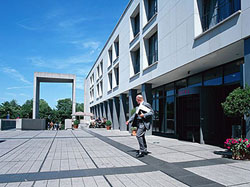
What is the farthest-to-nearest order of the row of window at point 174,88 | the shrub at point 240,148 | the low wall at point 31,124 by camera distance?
the low wall at point 31,124
the row of window at point 174,88
the shrub at point 240,148

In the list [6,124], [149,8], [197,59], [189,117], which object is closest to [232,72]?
[197,59]

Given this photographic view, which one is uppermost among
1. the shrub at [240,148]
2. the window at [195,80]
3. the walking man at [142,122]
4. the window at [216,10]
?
the window at [216,10]

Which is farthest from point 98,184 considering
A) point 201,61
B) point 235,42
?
point 201,61

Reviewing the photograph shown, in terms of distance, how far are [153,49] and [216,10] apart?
7.06m

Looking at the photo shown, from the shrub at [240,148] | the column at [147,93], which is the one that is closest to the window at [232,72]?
the shrub at [240,148]

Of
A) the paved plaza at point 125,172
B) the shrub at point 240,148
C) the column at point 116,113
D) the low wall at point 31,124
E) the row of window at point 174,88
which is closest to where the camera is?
the paved plaza at point 125,172

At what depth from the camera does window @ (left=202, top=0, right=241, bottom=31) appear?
900cm

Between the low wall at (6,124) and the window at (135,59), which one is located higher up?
the window at (135,59)

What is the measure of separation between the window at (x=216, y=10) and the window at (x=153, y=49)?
5.69 m

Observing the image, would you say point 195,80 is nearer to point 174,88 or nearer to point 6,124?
point 174,88

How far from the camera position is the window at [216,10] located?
9.00 m

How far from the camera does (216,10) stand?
10016mm

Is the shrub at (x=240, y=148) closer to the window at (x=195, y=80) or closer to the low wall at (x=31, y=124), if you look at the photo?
the window at (x=195, y=80)

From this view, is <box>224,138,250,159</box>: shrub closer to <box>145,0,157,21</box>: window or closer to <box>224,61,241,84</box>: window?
<box>224,61,241,84</box>: window
